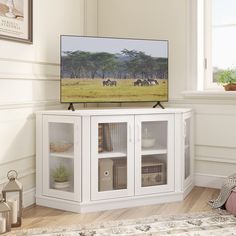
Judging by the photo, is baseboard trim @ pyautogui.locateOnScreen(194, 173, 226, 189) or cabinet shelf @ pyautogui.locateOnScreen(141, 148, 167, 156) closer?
cabinet shelf @ pyautogui.locateOnScreen(141, 148, 167, 156)

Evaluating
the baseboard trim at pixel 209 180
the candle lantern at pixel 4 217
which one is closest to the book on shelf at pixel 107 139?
the candle lantern at pixel 4 217

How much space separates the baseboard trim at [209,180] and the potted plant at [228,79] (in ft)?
2.68

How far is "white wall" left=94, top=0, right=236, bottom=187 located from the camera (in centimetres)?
329

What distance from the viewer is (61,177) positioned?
2.80 meters

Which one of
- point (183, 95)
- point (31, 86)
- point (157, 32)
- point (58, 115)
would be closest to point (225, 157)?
point (183, 95)

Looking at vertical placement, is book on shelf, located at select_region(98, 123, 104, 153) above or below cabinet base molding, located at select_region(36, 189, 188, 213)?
above

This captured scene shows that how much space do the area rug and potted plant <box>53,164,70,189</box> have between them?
459 mm

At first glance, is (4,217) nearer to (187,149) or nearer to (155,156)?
(155,156)

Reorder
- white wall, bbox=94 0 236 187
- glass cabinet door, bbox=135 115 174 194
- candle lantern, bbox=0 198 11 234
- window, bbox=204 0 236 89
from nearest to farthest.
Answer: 1. candle lantern, bbox=0 198 11 234
2. glass cabinet door, bbox=135 115 174 194
3. white wall, bbox=94 0 236 187
4. window, bbox=204 0 236 89

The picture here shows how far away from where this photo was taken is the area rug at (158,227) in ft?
7.45

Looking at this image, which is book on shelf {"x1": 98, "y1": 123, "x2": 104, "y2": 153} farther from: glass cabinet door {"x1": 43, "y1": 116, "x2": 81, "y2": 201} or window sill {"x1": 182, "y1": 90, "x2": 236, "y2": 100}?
window sill {"x1": 182, "y1": 90, "x2": 236, "y2": 100}

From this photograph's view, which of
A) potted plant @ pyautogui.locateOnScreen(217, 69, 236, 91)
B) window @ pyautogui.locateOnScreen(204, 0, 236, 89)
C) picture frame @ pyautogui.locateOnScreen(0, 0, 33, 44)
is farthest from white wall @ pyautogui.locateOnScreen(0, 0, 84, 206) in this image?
potted plant @ pyautogui.locateOnScreen(217, 69, 236, 91)

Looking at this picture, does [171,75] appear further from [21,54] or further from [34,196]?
[34,196]

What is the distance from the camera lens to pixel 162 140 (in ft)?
9.76
